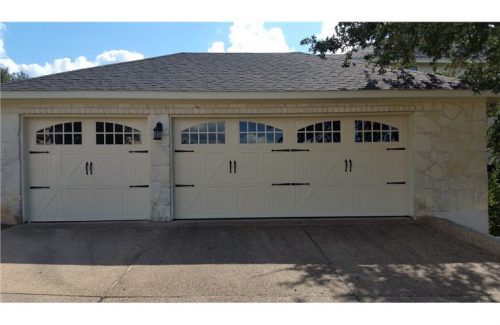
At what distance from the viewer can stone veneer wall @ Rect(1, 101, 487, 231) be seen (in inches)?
296

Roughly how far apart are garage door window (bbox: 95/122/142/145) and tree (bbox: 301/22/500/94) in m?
4.13

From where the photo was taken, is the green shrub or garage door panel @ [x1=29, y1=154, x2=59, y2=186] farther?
the green shrub

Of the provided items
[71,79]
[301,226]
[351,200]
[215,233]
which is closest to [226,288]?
[215,233]

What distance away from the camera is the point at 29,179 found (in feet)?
24.7

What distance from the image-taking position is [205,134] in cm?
775

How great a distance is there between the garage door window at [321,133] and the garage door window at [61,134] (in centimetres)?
493

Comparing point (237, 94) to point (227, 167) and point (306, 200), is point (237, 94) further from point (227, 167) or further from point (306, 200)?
point (306, 200)

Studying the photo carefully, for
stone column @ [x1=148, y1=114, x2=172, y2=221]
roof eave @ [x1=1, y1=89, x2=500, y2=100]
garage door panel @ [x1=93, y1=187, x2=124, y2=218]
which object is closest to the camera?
roof eave @ [x1=1, y1=89, x2=500, y2=100]

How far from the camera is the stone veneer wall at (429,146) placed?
752 cm

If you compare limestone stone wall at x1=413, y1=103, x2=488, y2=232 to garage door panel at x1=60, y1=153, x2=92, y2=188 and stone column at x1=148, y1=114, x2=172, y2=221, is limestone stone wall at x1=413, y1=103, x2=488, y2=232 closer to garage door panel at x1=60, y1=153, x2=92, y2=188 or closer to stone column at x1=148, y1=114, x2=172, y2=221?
stone column at x1=148, y1=114, x2=172, y2=221

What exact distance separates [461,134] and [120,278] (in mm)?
7466

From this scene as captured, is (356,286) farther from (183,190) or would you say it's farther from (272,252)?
(183,190)

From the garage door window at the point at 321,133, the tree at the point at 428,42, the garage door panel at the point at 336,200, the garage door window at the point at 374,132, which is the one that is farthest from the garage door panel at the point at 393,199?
the tree at the point at 428,42

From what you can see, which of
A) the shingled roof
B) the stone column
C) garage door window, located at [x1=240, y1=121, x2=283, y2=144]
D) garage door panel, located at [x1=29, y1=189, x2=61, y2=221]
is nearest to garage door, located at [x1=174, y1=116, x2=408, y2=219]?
garage door window, located at [x1=240, y1=121, x2=283, y2=144]
